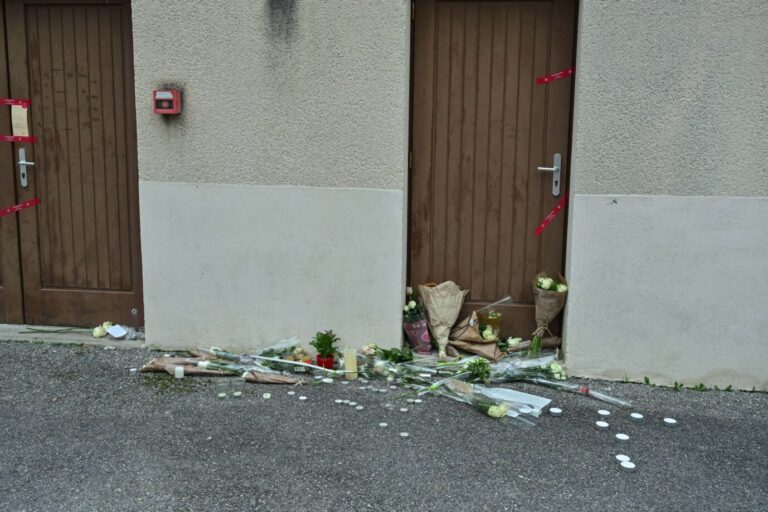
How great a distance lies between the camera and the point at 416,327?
4.71 meters

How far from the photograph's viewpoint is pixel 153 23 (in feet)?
15.0

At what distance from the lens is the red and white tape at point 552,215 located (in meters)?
4.61

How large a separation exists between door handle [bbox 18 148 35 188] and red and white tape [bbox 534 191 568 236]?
361 centimetres

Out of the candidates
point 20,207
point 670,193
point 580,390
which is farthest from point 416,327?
point 20,207

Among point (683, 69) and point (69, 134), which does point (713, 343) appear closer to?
point (683, 69)

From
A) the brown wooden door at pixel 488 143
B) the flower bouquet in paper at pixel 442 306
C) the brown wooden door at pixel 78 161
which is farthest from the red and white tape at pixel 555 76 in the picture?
the brown wooden door at pixel 78 161

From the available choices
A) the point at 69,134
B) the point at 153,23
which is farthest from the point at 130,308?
the point at 153,23

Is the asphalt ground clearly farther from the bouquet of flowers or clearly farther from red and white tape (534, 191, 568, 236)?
red and white tape (534, 191, 568, 236)

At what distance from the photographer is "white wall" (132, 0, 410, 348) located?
4.46m

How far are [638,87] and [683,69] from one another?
27cm

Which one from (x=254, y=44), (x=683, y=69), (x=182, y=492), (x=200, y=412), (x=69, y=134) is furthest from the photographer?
(x=69, y=134)

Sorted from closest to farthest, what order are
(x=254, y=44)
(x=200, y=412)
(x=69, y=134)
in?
1. (x=200, y=412)
2. (x=254, y=44)
3. (x=69, y=134)

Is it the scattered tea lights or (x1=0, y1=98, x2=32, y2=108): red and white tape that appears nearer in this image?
the scattered tea lights

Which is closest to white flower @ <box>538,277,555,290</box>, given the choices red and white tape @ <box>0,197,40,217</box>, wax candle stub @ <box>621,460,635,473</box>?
wax candle stub @ <box>621,460,635,473</box>
